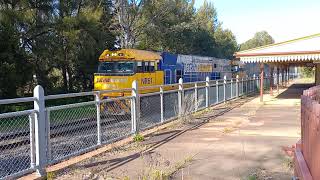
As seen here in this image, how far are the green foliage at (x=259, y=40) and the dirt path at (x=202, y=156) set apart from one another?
11605 centimetres

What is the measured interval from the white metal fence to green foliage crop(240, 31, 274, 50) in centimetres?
11364

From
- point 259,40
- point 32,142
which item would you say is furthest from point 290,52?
point 259,40

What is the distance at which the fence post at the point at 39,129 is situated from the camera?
21.7ft

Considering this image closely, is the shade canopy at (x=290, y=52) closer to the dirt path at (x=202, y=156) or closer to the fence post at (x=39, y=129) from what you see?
the dirt path at (x=202, y=156)

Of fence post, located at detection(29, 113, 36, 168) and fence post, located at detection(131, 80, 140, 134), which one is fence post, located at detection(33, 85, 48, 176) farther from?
fence post, located at detection(131, 80, 140, 134)

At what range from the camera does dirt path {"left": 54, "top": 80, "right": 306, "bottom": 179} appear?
6.95 metres

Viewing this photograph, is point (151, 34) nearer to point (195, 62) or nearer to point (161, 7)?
point (161, 7)

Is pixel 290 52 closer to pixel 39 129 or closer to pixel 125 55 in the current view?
pixel 125 55

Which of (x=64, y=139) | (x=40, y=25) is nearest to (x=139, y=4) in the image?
(x=40, y=25)

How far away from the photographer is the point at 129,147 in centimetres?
937

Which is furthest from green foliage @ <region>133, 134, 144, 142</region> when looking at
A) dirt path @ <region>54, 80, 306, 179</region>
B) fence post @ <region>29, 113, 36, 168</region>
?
fence post @ <region>29, 113, 36, 168</region>

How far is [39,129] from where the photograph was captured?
661 centimetres

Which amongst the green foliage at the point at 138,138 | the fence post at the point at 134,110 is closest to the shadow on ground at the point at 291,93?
the fence post at the point at 134,110

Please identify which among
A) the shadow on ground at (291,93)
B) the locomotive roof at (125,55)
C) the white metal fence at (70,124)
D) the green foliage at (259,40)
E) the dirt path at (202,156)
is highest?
the green foliage at (259,40)
